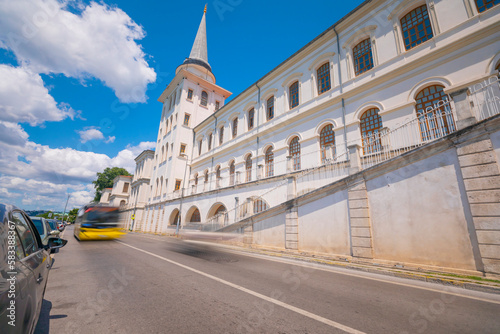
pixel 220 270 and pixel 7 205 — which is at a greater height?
pixel 7 205

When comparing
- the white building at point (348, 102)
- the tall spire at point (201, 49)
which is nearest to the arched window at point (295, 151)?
the white building at point (348, 102)

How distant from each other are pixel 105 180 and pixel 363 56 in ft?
229

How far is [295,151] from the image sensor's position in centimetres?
1592

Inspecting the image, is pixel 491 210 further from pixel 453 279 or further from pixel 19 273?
pixel 19 273

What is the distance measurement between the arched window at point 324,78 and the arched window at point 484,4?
23.8ft

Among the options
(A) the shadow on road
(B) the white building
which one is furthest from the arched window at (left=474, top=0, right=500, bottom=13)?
(A) the shadow on road

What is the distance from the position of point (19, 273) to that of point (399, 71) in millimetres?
15016

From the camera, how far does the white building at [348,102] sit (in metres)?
9.30

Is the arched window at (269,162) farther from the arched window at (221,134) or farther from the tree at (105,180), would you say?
the tree at (105,180)

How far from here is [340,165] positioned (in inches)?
441

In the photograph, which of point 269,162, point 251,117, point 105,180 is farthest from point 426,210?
point 105,180

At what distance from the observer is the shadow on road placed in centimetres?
277

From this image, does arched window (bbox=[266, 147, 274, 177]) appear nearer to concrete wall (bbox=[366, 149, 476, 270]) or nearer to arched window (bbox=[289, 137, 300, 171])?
arched window (bbox=[289, 137, 300, 171])

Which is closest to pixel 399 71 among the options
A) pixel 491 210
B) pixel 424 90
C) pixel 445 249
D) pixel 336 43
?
pixel 424 90
